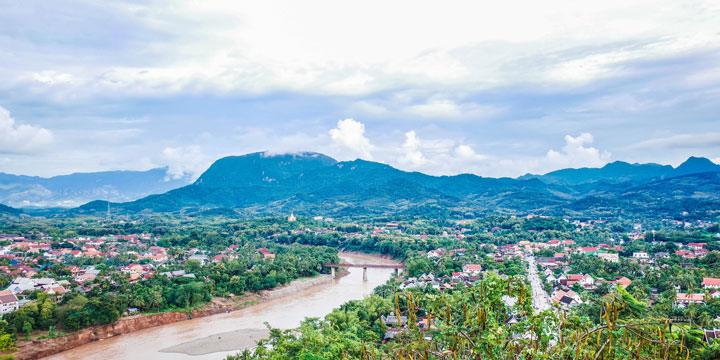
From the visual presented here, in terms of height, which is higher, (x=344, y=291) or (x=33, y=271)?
(x=33, y=271)

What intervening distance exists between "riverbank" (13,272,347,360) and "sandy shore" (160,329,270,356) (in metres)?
0.14

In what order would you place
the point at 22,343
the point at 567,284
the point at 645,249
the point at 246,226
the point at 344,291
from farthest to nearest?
the point at 246,226, the point at 645,249, the point at 344,291, the point at 567,284, the point at 22,343

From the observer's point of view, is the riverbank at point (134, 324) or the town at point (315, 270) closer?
the riverbank at point (134, 324)

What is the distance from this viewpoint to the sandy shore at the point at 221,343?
1799cm

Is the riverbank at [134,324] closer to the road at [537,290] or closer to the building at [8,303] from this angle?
the building at [8,303]

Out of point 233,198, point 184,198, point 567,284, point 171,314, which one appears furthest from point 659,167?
point 171,314

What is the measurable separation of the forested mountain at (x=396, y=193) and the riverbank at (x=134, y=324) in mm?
54322

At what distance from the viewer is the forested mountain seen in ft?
276

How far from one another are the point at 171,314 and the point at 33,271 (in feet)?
34.8

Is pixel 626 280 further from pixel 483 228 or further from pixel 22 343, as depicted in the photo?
pixel 483 228

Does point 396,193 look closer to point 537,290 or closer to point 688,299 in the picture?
point 537,290

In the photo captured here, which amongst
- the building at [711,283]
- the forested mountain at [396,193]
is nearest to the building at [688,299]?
the building at [711,283]

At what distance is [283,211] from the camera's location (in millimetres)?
97688

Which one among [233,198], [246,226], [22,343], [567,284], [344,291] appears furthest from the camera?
[233,198]
